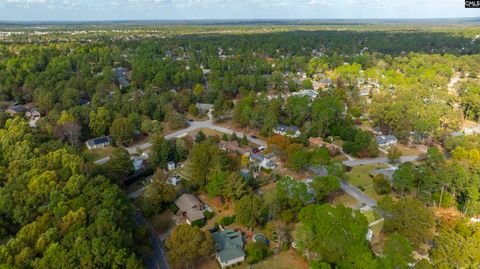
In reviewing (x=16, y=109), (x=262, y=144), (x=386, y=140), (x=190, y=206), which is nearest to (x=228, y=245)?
(x=190, y=206)

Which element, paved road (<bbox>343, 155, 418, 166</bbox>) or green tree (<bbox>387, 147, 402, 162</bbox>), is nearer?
green tree (<bbox>387, 147, 402, 162</bbox>)

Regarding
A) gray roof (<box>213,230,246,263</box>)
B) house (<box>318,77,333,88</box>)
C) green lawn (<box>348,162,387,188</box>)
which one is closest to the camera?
gray roof (<box>213,230,246,263</box>)

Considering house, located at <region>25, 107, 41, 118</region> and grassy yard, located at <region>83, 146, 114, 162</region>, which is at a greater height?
house, located at <region>25, 107, 41, 118</region>

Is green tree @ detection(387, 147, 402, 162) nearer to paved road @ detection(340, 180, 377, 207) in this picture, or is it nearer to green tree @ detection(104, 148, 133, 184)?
paved road @ detection(340, 180, 377, 207)

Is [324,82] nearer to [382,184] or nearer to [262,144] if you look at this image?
[262,144]

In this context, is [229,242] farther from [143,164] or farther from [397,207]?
[143,164]

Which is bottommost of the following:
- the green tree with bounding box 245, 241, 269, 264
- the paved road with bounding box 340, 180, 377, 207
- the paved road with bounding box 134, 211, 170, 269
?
the paved road with bounding box 134, 211, 170, 269

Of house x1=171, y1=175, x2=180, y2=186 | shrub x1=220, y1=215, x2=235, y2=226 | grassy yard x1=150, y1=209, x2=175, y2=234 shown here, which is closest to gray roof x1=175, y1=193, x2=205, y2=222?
grassy yard x1=150, y1=209, x2=175, y2=234
